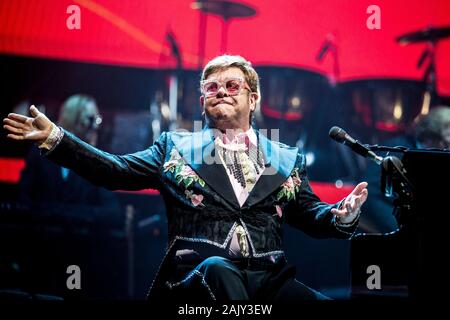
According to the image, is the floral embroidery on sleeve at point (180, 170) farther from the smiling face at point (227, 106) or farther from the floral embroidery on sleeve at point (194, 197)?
the smiling face at point (227, 106)

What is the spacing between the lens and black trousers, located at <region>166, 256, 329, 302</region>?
2.47 m

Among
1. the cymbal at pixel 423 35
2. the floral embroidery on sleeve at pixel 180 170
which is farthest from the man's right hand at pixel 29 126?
the cymbal at pixel 423 35

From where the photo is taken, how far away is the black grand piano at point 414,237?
2.61 meters

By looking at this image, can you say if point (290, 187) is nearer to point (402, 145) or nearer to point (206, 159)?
point (206, 159)

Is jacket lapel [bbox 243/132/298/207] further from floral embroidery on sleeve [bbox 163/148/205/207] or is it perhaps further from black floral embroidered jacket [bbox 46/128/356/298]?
floral embroidery on sleeve [bbox 163/148/205/207]

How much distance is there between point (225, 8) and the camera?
15.6ft

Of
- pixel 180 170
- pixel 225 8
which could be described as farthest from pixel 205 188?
pixel 225 8

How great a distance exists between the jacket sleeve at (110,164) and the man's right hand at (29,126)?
0.29 feet

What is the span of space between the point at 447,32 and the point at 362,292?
2763 mm

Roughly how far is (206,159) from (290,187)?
442 millimetres

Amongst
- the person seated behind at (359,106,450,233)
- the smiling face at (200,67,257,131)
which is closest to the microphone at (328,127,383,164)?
the smiling face at (200,67,257,131)

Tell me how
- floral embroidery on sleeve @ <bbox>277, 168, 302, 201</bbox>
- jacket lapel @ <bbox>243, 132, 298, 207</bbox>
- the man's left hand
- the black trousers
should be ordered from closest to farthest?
the black trousers, the man's left hand, jacket lapel @ <bbox>243, 132, 298, 207</bbox>, floral embroidery on sleeve @ <bbox>277, 168, 302, 201</bbox>
